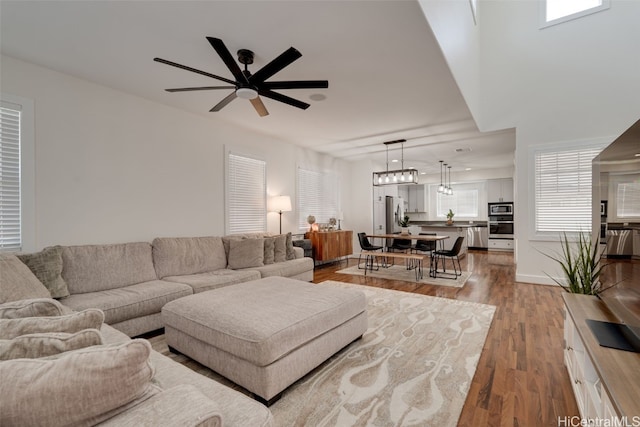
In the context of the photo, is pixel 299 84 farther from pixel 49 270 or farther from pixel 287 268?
pixel 49 270

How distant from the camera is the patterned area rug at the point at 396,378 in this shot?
1.74m

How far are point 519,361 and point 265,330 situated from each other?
212cm

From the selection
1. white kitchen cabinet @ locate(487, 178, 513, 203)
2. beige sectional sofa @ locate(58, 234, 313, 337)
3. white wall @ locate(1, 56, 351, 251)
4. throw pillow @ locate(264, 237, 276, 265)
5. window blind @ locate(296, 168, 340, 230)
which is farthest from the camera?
white kitchen cabinet @ locate(487, 178, 513, 203)

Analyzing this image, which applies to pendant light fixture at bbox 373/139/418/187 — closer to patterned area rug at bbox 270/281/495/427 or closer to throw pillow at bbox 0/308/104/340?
patterned area rug at bbox 270/281/495/427

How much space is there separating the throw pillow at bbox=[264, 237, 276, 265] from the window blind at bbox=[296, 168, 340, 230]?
5.77 ft

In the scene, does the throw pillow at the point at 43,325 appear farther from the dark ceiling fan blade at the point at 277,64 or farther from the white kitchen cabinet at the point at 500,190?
the white kitchen cabinet at the point at 500,190

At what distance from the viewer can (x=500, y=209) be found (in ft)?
29.6

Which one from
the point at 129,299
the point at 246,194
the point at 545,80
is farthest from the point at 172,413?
the point at 545,80

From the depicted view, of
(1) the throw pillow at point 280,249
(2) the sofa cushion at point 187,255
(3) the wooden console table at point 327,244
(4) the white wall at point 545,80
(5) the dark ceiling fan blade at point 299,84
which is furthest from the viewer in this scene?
(3) the wooden console table at point 327,244

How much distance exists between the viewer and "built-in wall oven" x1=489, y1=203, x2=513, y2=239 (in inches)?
349

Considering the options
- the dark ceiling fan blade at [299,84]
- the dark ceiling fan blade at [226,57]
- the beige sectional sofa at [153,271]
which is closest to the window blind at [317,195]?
the beige sectional sofa at [153,271]

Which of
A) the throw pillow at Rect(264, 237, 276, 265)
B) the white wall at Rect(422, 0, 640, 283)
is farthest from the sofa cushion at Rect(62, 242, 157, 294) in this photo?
the white wall at Rect(422, 0, 640, 283)

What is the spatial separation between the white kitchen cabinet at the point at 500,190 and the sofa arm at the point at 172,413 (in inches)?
410

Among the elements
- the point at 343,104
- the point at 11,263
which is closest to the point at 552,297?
the point at 343,104
